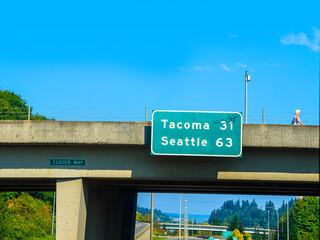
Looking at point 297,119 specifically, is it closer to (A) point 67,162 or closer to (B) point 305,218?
(A) point 67,162

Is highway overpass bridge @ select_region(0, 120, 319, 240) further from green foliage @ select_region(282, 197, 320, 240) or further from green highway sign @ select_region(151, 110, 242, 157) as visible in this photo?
green foliage @ select_region(282, 197, 320, 240)

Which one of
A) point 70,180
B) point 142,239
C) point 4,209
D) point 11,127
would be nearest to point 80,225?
point 70,180

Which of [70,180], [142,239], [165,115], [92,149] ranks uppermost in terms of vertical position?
[165,115]

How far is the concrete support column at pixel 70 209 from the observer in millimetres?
19906

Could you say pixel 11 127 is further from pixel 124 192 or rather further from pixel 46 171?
pixel 124 192

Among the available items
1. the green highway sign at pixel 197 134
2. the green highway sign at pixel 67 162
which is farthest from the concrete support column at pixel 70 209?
the green highway sign at pixel 197 134

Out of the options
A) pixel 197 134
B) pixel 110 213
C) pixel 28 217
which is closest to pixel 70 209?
pixel 197 134

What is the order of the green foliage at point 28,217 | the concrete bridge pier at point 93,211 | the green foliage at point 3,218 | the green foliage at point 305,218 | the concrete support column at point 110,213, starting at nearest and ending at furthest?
the concrete bridge pier at point 93,211
the concrete support column at point 110,213
the green foliage at point 3,218
the green foliage at point 28,217
the green foliage at point 305,218

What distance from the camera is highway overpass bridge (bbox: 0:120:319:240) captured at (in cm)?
1959

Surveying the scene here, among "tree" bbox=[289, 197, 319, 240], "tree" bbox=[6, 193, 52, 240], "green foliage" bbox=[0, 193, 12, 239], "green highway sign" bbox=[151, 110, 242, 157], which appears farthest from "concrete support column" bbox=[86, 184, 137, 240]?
"tree" bbox=[289, 197, 319, 240]

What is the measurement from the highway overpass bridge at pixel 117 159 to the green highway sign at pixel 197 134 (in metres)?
0.67

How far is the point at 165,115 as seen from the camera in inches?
763

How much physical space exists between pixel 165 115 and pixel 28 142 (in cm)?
610

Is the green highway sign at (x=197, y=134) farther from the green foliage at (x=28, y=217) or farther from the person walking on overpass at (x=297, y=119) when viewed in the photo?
the green foliage at (x=28, y=217)
